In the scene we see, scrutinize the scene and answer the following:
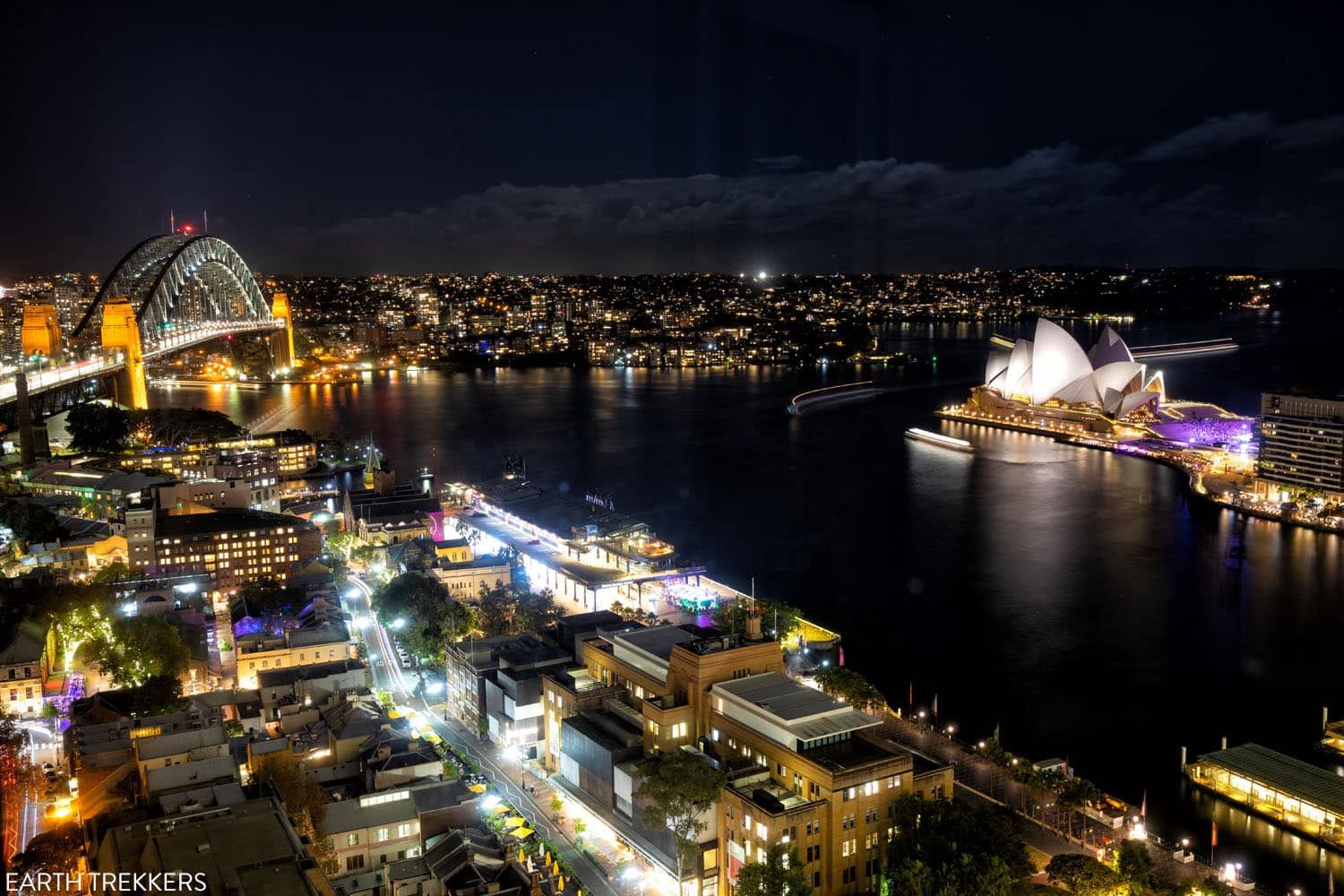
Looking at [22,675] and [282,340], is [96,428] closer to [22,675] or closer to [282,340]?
[22,675]

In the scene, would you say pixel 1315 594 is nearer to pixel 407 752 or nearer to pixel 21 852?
pixel 407 752

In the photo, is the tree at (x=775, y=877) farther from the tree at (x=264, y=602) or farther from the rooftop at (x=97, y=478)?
the rooftop at (x=97, y=478)

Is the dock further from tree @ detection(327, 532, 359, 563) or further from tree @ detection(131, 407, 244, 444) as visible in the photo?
tree @ detection(131, 407, 244, 444)

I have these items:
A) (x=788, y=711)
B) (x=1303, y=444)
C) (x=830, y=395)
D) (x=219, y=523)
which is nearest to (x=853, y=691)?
(x=788, y=711)

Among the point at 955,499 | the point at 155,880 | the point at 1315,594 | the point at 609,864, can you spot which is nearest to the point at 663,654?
the point at 609,864

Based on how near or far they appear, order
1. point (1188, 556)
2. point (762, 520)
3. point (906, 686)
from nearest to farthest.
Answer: point (906, 686)
point (1188, 556)
point (762, 520)

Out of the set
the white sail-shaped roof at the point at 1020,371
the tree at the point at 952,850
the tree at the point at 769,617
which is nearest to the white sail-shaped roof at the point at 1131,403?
the white sail-shaped roof at the point at 1020,371
